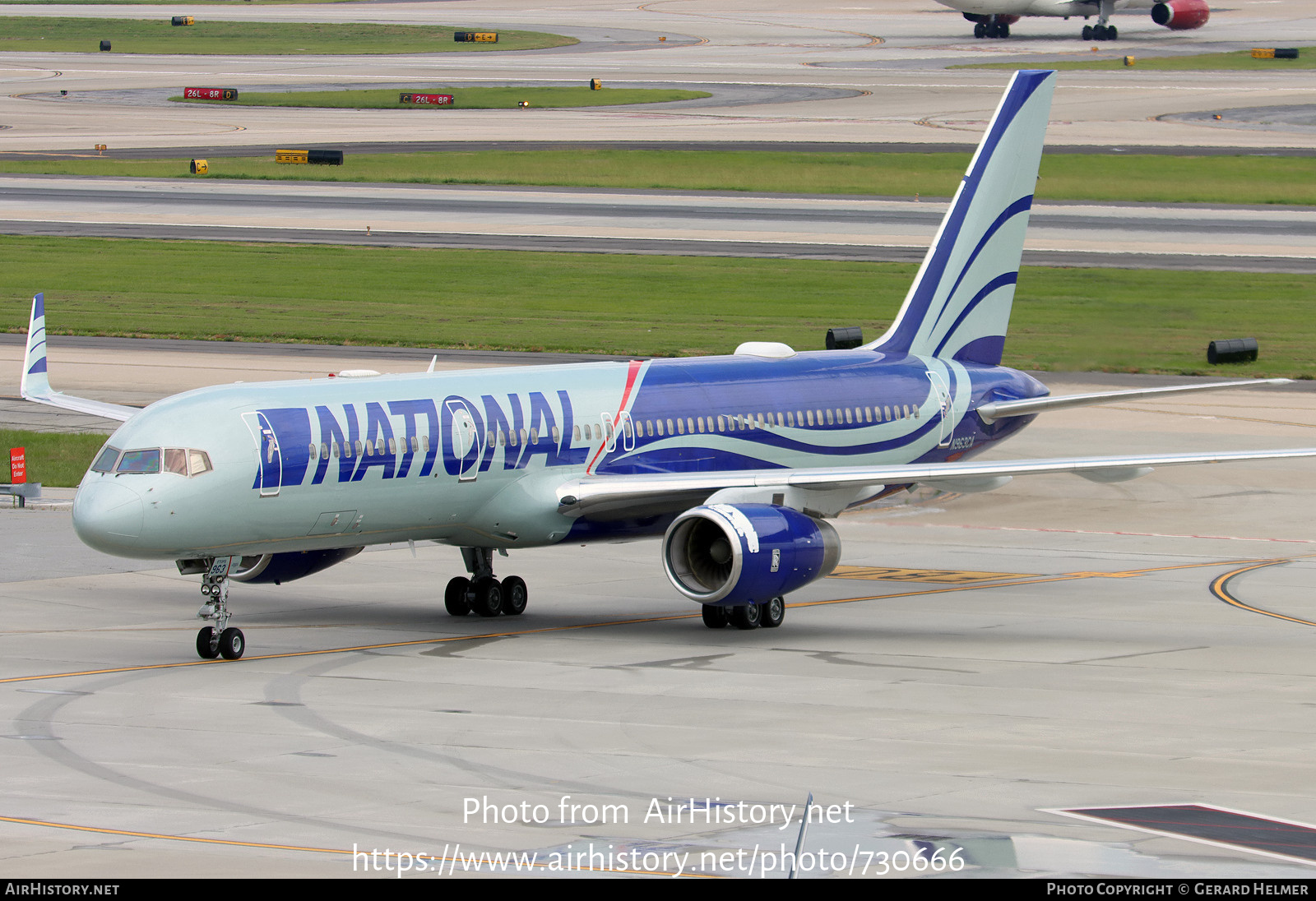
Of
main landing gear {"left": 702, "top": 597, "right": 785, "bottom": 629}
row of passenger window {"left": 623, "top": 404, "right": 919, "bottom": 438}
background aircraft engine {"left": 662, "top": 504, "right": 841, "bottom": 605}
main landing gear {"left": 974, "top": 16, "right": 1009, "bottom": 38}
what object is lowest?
main landing gear {"left": 702, "top": 597, "right": 785, "bottom": 629}

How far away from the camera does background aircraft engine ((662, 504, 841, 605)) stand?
31.5m

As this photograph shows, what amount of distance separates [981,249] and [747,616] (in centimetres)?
1252

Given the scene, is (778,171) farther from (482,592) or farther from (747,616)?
(747,616)

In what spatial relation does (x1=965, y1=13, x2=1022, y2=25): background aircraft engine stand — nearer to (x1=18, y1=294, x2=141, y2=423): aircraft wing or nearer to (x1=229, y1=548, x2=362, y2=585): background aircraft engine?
(x1=18, y1=294, x2=141, y2=423): aircraft wing

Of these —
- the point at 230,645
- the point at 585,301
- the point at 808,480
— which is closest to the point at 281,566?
the point at 230,645

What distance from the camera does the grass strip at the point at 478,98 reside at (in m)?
146

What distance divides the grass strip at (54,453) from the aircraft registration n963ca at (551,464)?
10.3 meters

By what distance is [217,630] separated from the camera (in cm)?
Result: 3047

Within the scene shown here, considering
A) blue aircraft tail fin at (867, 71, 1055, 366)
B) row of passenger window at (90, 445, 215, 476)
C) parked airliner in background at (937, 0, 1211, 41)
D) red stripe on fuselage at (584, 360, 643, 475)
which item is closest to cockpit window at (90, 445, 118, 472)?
row of passenger window at (90, 445, 215, 476)

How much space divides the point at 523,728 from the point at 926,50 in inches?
6435

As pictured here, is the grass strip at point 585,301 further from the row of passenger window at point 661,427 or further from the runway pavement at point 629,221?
the row of passenger window at point 661,427

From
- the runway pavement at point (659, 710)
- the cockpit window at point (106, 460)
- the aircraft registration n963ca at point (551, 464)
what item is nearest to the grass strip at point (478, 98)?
the runway pavement at point (659, 710)

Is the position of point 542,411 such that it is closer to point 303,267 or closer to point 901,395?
point 901,395

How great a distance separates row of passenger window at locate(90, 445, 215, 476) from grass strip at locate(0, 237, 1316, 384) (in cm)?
3315
